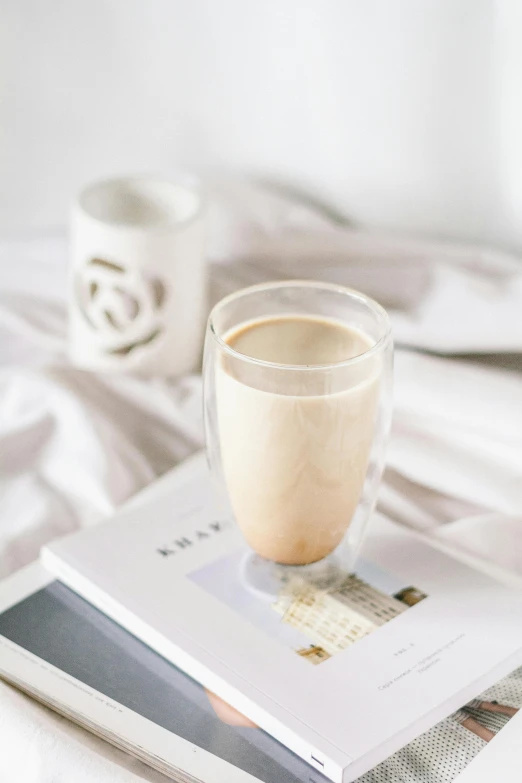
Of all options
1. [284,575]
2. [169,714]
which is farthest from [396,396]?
[169,714]

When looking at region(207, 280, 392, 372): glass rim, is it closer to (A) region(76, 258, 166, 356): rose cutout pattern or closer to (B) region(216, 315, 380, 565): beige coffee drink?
(B) region(216, 315, 380, 565): beige coffee drink

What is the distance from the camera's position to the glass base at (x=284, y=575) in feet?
1.99

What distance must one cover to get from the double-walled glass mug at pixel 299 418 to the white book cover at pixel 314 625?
0.03 metres

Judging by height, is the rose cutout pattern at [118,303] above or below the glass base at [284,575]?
above

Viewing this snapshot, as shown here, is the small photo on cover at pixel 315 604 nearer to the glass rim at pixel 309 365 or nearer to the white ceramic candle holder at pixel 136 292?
the glass rim at pixel 309 365

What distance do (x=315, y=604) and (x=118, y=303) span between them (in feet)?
1.18

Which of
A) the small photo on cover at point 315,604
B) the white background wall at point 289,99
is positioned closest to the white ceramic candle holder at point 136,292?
the white background wall at point 289,99

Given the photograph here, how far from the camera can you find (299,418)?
0.56 metres

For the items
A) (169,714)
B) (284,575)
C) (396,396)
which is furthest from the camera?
(396,396)

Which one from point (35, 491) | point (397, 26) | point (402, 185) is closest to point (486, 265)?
point (402, 185)

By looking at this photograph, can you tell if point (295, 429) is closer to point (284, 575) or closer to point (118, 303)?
point (284, 575)

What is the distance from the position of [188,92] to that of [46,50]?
6.5 inches

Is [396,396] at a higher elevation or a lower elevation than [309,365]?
lower

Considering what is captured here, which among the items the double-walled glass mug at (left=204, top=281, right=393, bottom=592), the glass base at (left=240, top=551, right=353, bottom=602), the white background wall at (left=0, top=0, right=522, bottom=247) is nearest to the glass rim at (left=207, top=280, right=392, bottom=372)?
the double-walled glass mug at (left=204, top=281, right=393, bottom=592)
